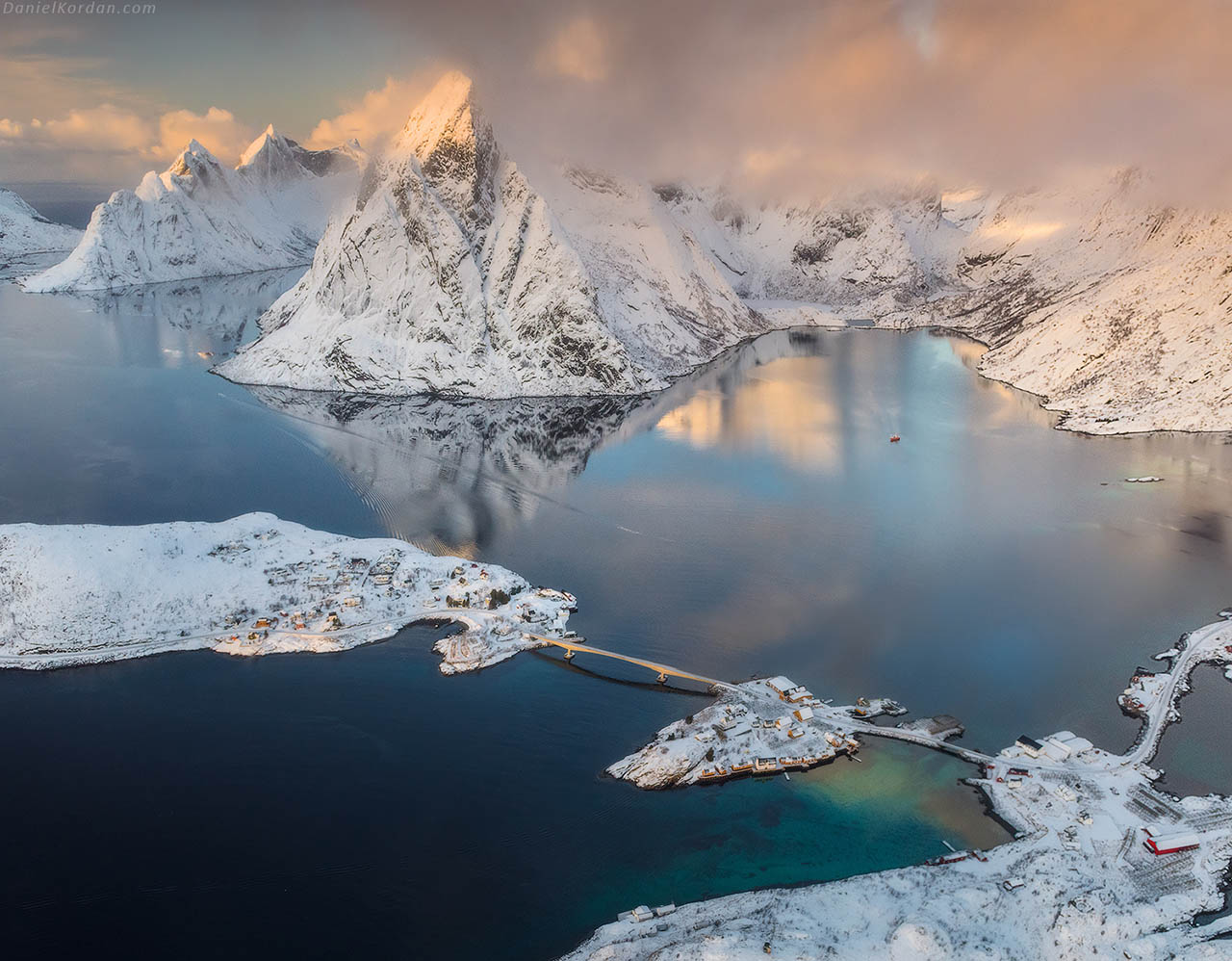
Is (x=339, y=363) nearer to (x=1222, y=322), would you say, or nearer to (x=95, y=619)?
(x=95, y=619)

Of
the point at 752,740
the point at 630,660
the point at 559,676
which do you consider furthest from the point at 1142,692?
the point at 559,676

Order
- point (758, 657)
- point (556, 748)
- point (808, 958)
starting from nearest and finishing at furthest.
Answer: point (808, 958) < point (556, 748) < point (758, 657)

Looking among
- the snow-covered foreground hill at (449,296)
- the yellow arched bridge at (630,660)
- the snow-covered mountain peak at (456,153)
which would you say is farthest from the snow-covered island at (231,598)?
the snow-covered mountain peak at (456,153)

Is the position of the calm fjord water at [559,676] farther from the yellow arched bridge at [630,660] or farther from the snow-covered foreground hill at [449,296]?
the snow-covered foreground hill at [449,296]

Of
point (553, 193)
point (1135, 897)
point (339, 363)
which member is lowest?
point (1135, 897)

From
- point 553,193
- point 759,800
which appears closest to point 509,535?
point 759,800

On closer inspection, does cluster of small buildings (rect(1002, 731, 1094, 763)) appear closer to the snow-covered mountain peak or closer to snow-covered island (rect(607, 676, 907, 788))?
snow-covered island (rect(607, 676, 907, 788))

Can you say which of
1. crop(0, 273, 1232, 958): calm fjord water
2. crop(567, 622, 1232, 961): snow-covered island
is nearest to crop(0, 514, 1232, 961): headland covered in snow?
crop(567, 622, 1232, 961): snow-covered island

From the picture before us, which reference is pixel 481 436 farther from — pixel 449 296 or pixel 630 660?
pixel 630 660
